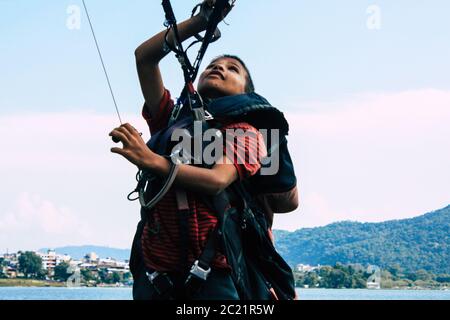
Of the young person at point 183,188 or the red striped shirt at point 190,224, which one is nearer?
the young person at point 183,188

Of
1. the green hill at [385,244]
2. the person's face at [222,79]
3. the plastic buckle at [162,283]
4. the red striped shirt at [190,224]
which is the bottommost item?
the green hill at [385,244]

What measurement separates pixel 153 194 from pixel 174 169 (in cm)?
36

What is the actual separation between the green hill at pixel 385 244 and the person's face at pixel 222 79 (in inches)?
5832

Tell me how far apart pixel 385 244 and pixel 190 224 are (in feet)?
579

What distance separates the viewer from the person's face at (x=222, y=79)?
3.71 metres

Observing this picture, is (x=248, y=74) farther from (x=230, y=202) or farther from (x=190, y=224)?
(x=190, y=224)

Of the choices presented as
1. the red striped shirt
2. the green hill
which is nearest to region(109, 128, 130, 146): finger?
the red striped shirt

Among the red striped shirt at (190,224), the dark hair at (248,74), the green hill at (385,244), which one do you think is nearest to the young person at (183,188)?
the red striped shirt at (190,224)

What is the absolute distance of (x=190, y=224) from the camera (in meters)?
3.23

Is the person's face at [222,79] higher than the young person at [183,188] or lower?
higher

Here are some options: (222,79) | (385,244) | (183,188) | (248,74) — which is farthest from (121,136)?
(385,244)

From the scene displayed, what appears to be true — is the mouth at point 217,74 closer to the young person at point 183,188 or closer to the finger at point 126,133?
the young person at point 183,188

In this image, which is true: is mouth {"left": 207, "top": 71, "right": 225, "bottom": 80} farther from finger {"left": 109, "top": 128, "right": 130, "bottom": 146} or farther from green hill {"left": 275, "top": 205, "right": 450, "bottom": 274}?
green hill {"left": 275, "top": 205, "right": 450, "bottom": 274}
